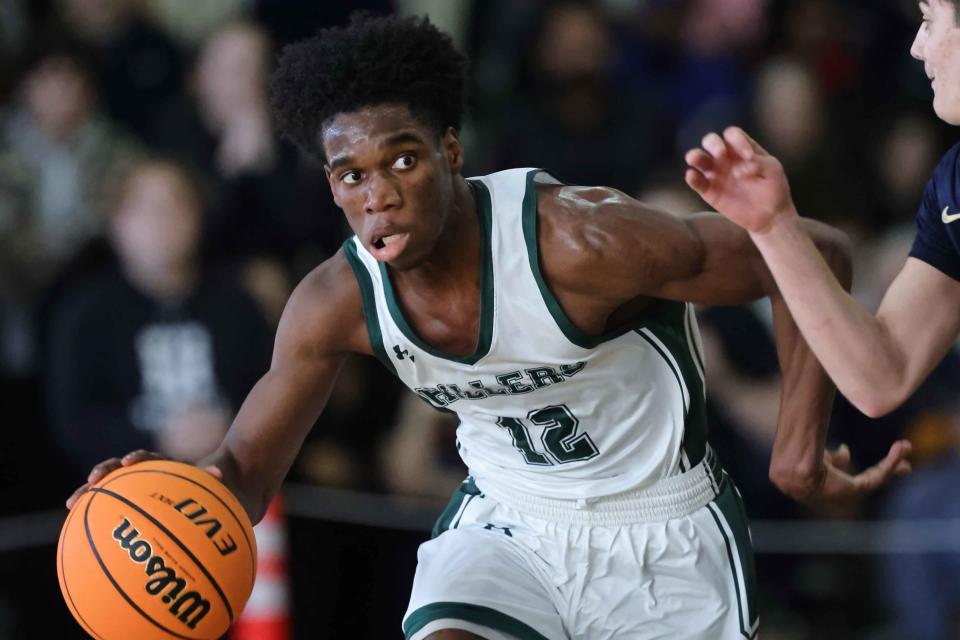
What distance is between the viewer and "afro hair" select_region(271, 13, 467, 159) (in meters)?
3.45

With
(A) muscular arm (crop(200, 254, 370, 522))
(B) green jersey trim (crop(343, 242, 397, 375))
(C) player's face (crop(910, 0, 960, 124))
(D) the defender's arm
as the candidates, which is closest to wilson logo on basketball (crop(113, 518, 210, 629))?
(A) muscular arm (crop(200, 254, 370, 522))

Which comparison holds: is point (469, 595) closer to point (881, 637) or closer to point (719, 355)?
point (719, 355)

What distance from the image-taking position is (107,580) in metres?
3.31

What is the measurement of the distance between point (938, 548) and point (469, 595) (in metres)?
2.83

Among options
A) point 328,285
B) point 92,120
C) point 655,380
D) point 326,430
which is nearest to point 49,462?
point 326,430

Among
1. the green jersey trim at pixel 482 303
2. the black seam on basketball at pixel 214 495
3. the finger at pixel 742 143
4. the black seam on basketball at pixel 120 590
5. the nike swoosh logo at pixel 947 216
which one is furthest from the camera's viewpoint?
the green jersey trim at pixel 482 303

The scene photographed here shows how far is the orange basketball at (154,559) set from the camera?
130 inches

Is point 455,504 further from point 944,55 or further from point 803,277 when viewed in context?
point 944,55

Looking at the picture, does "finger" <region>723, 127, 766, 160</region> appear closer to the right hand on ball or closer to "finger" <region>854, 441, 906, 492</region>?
"finger" <region>854, 441, 906, 492</region>

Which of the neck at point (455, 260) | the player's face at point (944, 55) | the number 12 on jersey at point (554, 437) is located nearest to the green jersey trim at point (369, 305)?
the neck at point (455, 260)

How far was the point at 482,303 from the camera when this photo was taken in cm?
352

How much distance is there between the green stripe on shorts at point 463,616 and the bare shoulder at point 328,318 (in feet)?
2.20

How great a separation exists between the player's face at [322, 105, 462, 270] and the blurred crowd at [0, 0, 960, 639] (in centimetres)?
Answer: 215

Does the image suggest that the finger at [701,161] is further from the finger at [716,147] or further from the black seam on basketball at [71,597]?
the black seam on basketball at [71,597]
